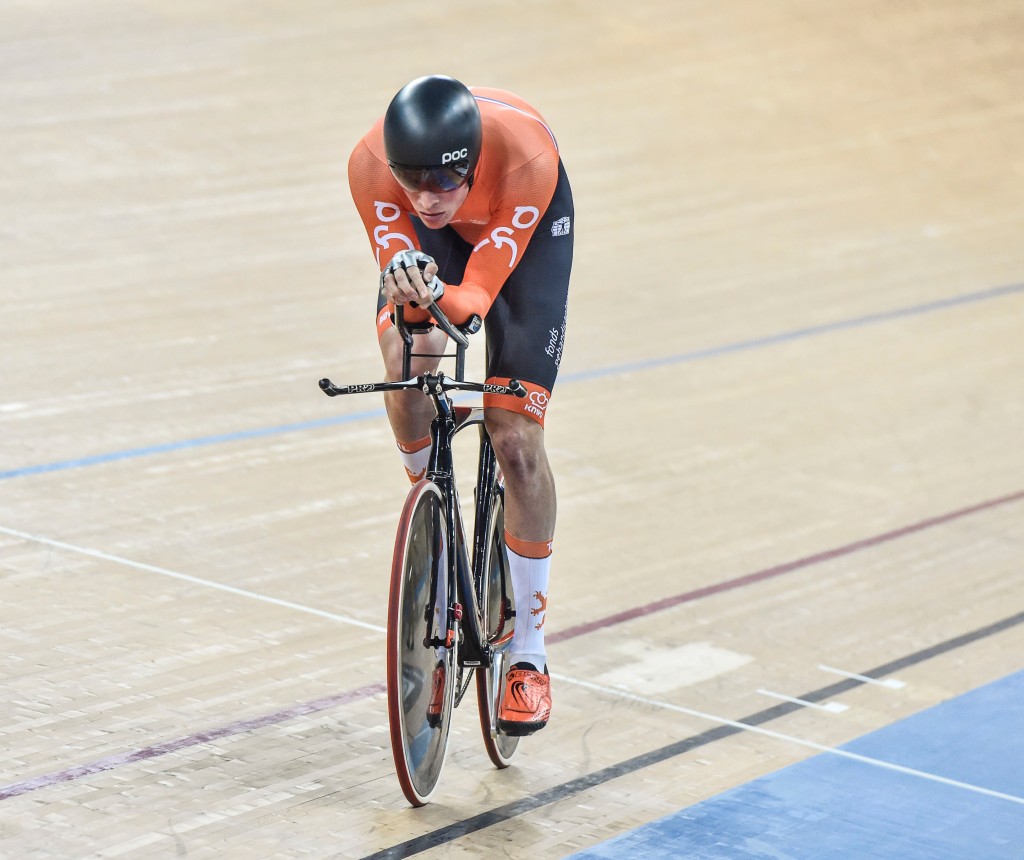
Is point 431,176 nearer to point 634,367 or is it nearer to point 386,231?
point 386,231

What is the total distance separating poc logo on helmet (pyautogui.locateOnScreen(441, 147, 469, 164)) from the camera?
217cm

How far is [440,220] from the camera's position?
2.28m

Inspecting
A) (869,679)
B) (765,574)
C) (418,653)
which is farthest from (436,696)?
(765,574)

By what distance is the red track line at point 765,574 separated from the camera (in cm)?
326

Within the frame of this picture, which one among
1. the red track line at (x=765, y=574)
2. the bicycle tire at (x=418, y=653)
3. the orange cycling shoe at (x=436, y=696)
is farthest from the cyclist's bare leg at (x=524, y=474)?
the red track line at (x=765, y=574)

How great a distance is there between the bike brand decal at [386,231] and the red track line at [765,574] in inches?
44.0

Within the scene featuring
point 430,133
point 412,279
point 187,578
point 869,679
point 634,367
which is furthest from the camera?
point 634,367

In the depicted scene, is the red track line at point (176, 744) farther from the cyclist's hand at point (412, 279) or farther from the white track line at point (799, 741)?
the cyclist's hand at point (412, 279)

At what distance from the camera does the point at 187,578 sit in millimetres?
3312

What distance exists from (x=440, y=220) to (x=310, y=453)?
2.04 meters

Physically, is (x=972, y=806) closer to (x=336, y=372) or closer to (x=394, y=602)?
(x=394, y=602)

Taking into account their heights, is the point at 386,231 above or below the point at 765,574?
above

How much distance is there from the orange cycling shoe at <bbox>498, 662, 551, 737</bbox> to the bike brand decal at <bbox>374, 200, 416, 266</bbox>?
2.38 feet

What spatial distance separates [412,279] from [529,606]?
0.74m
